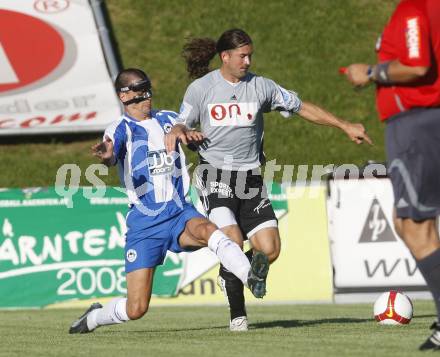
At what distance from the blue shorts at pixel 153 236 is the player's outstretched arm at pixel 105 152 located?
27.7 inches

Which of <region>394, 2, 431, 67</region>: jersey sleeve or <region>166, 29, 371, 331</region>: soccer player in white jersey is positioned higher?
<region>394, 2, 431, 67</region>: jersey sleeve

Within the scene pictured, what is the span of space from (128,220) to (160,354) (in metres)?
2.21

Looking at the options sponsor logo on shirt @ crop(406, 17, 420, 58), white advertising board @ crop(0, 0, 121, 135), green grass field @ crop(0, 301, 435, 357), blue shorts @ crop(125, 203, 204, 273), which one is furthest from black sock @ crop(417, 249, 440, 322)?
white advertising board @ crop(0, 0, 121, 135)

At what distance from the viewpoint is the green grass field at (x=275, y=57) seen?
19.4m

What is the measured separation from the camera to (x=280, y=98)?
30.7ft

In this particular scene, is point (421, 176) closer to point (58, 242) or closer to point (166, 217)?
Result: point (166, 217)

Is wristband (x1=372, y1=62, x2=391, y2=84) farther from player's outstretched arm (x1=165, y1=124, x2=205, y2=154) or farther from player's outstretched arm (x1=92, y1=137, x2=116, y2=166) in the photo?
player's outstretched arm (x1=92, y1=137, x2=116, y2=166)

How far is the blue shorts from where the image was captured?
8664mm

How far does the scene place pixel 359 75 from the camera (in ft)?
21.4

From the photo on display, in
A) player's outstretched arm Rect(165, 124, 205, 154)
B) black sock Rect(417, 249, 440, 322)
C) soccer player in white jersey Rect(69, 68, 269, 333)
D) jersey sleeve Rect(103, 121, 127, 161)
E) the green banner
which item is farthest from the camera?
the green banner

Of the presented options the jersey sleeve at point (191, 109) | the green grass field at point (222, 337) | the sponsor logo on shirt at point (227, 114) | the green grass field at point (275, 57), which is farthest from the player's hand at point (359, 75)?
the green grass field at point (275, 57)

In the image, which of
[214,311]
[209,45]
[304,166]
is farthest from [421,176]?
[304,166]

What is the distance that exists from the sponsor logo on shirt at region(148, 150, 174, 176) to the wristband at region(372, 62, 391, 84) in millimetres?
2778

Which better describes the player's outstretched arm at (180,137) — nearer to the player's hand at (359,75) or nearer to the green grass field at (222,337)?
the green grass field at (222,337)
